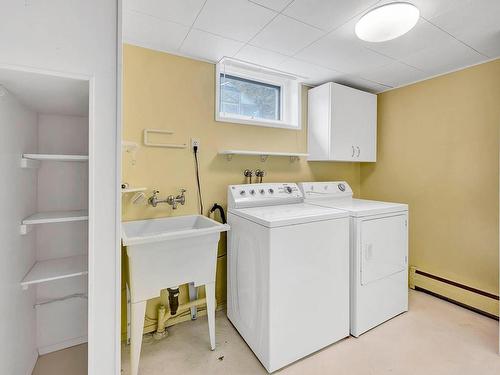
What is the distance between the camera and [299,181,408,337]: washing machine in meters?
1.85

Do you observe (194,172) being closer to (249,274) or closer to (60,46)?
(249,274)

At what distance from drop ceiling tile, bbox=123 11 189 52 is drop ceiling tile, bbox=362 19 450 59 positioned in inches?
52.8

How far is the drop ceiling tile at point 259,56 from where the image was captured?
77.1 inches

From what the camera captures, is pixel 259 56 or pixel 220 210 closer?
pixel 259 56

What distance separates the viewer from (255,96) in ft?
8.35

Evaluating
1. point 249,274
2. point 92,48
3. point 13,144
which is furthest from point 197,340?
point 92,48

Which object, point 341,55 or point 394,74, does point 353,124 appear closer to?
point 394,74

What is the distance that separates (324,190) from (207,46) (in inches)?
66.0

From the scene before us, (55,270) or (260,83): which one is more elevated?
(260,83)

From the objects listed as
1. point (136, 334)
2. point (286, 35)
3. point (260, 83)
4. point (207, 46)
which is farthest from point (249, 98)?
point (136, 334)

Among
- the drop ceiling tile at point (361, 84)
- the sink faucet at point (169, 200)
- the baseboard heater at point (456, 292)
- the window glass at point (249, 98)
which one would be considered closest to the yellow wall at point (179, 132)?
the sink faucet at point (169, 200)

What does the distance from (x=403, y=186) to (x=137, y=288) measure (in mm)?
2740

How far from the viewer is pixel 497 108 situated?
2.08 m

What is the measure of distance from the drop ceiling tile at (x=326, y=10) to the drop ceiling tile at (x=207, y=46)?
51cm
